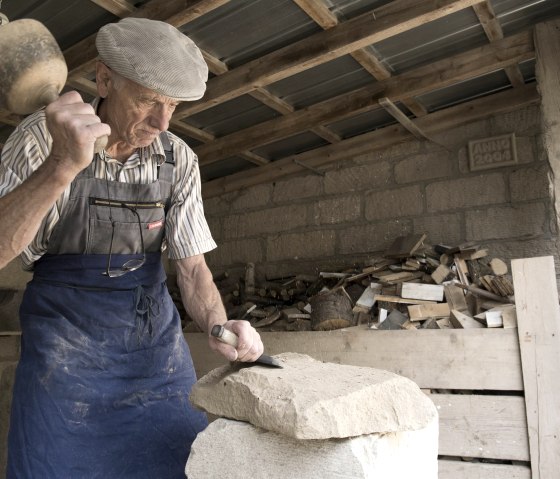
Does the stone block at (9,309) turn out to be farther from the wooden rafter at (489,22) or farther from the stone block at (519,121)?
the stone block at (519,121)

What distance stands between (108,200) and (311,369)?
975 mm

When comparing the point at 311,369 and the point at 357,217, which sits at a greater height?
the point at 357,217

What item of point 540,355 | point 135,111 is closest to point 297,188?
point 540,355

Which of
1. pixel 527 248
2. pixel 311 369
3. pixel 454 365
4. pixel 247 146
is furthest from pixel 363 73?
pixel 311 369

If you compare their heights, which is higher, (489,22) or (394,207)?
(489,22)

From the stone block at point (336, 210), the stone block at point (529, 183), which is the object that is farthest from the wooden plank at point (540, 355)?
the stone block at point (336, 210)

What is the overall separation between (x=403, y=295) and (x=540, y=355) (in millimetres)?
1231

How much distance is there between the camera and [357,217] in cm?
555

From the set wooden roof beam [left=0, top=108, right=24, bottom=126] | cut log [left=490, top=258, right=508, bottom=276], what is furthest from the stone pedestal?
wooden roof beam [left=0, top=108, right=24, bottom=126]

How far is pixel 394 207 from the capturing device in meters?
5.36

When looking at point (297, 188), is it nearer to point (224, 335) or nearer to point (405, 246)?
point (405, 246)

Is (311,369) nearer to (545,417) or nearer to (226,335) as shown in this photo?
(226,335)

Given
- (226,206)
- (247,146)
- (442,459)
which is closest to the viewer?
(442,459)

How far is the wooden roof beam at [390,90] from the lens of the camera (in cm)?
414
